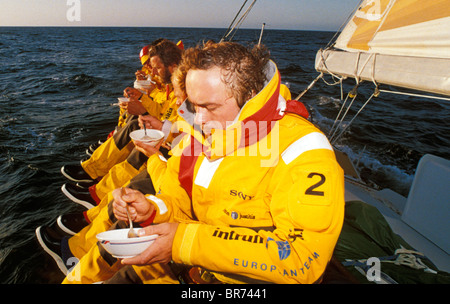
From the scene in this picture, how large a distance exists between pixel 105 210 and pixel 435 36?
3.42 m

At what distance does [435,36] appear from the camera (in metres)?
1.90

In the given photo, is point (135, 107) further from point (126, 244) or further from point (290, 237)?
point (290, 237)

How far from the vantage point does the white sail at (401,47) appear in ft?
5.49

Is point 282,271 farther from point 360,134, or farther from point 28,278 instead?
point 360,134

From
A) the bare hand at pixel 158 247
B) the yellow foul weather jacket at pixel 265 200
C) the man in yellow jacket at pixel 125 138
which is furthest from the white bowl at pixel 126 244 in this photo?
the man in yellow jacket at pixel 125 138

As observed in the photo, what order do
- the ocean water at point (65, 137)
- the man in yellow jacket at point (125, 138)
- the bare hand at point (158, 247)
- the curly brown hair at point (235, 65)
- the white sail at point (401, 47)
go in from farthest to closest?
the man in yellow jacket at point (125, 138)
the ocean water at point (65, 137)
the white sail at point (401, 47)
the curly brown hair at point (235, 65)
the bare hand at point (158, 247)

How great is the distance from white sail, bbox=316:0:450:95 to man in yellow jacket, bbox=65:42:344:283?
926mm

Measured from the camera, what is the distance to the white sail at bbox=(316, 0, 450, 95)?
1.67 m

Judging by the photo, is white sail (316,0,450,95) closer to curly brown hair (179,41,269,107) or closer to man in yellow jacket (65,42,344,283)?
man in yellow jacket (65,42,344,283)

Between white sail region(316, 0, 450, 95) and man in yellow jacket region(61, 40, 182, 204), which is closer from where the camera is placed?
white sail region(316, 0, 450, 95)

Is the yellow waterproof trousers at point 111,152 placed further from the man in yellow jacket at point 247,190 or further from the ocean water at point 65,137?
the man in yellow jacket at point 247,190

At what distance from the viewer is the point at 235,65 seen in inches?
56.7

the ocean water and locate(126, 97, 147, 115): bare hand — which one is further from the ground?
locate(126, 97, 147, 115): bare hand

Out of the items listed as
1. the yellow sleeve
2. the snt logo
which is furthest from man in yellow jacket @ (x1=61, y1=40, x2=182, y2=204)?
the snt logo
